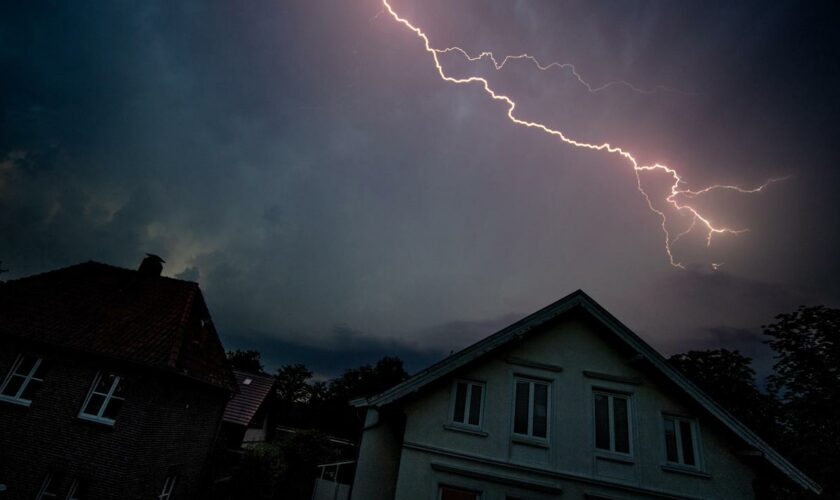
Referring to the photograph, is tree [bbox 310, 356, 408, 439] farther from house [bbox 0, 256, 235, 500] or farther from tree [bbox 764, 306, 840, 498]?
tree [bbox 764, 306, 840, 498]

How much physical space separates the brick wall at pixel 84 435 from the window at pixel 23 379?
0.25 m

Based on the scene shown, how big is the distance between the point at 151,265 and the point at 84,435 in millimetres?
9951

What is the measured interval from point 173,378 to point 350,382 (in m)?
62.9

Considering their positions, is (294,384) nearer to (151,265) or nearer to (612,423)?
(151,265)

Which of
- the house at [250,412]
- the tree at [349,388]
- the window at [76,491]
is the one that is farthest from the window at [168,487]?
Result: the tree at [349,388]

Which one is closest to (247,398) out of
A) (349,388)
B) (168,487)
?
(168,487)

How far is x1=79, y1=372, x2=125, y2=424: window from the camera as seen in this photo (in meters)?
13.5

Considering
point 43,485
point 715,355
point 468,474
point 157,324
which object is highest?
point 715,355

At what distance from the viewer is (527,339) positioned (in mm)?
11383

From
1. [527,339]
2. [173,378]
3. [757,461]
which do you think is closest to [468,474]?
[527,339]

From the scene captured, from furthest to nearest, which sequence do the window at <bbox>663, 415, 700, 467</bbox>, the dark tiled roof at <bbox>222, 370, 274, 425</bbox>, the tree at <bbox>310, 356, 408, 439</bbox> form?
the tree at <bbox>310, 356, 408, 439</bbox> < the dark tiled roof at <bbox>222, 370, 274, 425</bbox> < the window at <bbox>663, 415, 700, 467</bbox>

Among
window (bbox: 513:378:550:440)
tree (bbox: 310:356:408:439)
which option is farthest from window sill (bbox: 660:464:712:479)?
tree (bbox: 310:356:408:439)

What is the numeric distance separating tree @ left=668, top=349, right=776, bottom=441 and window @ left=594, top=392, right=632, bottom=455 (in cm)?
1429

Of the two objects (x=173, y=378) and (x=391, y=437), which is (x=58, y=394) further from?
(x=391, y=437)
